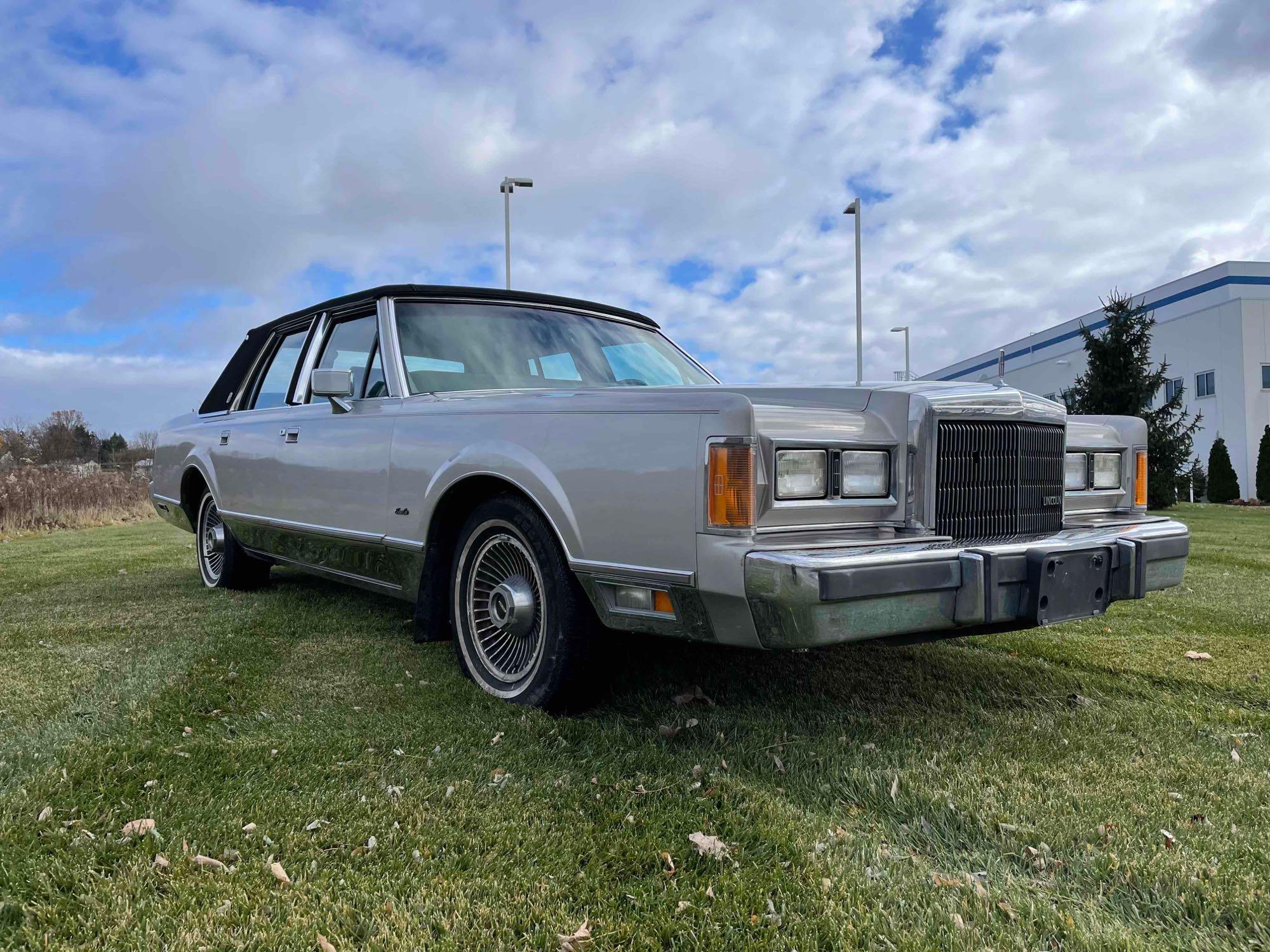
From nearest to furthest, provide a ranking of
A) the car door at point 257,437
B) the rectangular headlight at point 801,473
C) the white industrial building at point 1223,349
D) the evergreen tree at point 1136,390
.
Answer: the rectangular headlight at point 801,473
the car door at point 257,437
the evergreen tree at point 1136,390
the white industrial building at point 1223,349

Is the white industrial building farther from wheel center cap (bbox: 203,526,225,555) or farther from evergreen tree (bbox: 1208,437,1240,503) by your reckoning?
wheel center cap (bbox: 203,526,225,555)

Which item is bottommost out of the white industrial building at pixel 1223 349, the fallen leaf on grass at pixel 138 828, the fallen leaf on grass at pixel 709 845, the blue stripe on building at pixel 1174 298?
the fallen leaf on grass at pixel 709 845

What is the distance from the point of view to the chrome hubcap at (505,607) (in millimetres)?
3174

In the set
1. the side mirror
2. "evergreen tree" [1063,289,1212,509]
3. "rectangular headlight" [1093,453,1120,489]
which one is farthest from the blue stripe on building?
the side mirror

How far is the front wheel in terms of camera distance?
2.97 meters

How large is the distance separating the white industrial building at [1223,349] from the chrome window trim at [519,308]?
2488 cm

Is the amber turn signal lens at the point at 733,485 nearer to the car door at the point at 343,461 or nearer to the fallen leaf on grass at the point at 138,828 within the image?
the fallen leaf on grass at the point at 138,828

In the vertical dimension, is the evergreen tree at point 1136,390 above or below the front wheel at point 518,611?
above

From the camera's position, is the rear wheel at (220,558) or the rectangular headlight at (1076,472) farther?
the rear wheel at (220,558)

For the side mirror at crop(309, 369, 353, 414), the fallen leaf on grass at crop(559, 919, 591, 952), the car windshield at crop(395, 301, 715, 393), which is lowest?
the fallen leaf on grass at crop(559, 919, 591, 952)

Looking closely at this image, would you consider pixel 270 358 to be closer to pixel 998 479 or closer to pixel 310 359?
pixel 310 359

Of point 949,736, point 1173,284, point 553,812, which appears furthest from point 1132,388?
point 553,812

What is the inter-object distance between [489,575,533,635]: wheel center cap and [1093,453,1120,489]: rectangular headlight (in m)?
2.43

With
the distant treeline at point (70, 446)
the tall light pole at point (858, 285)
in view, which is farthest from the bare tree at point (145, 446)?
the tall light pole at point (858, 285)
